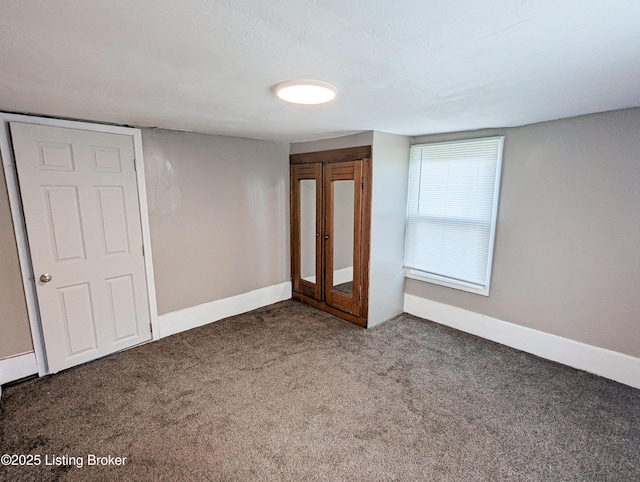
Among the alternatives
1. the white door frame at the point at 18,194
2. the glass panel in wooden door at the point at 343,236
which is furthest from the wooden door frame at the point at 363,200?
the white door frame at the point at 18,194

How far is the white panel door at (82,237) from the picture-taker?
249 cm

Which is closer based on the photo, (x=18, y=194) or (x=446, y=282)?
(x=18, y=194)

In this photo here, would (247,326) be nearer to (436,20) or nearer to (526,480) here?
(526,480)

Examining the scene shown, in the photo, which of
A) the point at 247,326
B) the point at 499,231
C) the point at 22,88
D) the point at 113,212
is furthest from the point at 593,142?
the point at 113,212

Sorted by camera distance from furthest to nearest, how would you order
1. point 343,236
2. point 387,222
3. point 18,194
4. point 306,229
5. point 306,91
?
point 306,229, point 343,236, point 387,222, point 18,194, point 306,91

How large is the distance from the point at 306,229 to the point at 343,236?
2.25ft

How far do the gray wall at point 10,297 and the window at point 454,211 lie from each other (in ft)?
12.5

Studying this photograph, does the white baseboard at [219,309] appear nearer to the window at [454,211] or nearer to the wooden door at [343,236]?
the wooden door at [343,236]

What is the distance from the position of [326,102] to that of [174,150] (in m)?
1.96

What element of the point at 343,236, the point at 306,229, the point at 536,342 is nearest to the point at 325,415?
the point at 343,236

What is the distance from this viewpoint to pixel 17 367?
2533mm

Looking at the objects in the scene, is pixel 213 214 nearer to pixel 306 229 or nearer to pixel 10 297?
pixel 306 229

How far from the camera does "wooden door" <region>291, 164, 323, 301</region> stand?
388 cm

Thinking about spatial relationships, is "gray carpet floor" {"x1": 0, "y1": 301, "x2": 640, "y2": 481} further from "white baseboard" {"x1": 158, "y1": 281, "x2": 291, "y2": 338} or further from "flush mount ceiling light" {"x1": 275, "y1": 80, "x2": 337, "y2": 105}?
"flush mount ceiling light" {"x1": 275, "y1": 80, "x2": 337, "y2": 105}
